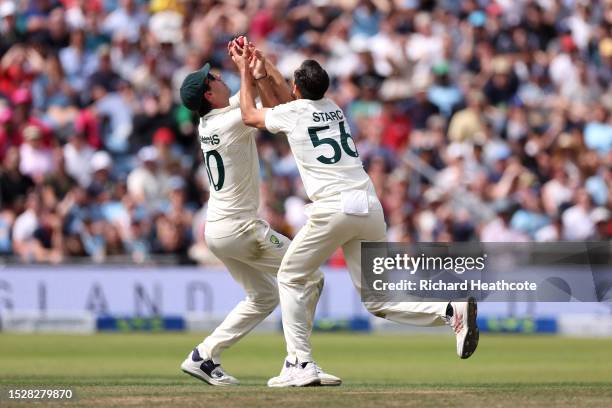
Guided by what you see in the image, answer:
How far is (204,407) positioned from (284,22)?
14.4 meters

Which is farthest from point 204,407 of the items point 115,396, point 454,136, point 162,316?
point 454,136

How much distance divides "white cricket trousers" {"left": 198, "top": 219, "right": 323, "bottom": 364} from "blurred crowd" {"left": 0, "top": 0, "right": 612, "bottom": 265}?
757 cm

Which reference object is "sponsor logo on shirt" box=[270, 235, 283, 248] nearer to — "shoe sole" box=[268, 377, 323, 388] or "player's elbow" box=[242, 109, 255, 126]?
"player's elbow" box=[242, 109, 255, 126]

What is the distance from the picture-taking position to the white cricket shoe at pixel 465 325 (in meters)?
9.60

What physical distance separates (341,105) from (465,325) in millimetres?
11184

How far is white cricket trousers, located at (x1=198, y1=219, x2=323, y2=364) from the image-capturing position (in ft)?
34.1

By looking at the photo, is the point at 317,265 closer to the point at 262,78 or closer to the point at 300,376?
the point at 300,376

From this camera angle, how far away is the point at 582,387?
10273 mm

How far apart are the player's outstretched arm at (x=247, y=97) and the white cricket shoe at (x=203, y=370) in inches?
75.9

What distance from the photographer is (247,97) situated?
9.92 m

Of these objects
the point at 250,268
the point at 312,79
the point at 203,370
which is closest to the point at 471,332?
the point at 250,268

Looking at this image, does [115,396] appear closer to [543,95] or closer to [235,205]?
[235,205]

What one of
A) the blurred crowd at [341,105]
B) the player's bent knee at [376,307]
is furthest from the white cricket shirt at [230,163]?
the blurred crowd at [341,105]

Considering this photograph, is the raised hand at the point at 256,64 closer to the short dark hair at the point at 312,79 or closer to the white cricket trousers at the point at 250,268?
the short dark hair at the point at 312,79
